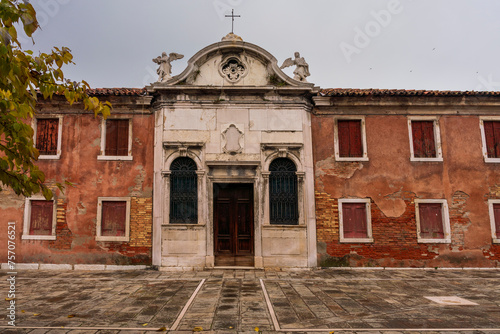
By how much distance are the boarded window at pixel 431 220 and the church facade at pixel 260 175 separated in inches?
1.4

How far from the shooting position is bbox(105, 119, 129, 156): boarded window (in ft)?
40.0

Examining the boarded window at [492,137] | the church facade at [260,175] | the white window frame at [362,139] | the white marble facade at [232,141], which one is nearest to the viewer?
the white marble facade at [232,141]

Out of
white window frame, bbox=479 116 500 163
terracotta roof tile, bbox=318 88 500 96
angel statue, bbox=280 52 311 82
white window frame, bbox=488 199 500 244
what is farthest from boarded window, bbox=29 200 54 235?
white window frame, bbox=479 116 500 163

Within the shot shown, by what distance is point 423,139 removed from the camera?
12445 millimetres

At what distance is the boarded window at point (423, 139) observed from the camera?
1236 cm

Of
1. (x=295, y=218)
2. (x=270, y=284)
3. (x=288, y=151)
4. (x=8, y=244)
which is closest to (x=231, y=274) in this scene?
(x=270, y=284)

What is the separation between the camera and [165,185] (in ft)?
38.1

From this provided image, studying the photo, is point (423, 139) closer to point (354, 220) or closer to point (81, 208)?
point (354, 220)

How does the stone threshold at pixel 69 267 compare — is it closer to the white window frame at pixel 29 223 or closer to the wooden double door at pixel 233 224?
the white window frame at pixel 29 223

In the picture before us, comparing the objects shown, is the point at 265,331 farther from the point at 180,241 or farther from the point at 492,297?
the point at 180,241

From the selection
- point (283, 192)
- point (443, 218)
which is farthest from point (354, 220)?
point (443, 218)

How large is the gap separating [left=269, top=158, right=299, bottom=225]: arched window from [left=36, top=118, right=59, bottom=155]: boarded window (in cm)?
782

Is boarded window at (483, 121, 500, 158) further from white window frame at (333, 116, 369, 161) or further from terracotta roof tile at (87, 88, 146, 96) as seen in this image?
terracotta roof tile at (87, 88, 146, 96)

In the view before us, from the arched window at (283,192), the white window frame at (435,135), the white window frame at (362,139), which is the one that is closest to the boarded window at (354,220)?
the white window frame at (362,139)
